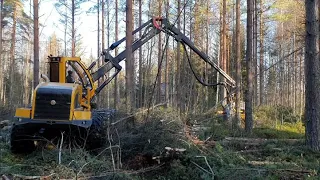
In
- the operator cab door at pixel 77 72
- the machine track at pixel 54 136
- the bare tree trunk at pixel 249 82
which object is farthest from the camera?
the bare tree trunk at pixel 249 82

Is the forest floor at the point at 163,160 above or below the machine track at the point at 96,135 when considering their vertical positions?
below

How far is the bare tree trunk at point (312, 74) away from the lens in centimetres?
875

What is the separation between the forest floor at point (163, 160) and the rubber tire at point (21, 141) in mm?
198

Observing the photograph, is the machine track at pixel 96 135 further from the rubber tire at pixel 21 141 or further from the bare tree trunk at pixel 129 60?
the bare tree trunk at pixel 129 60

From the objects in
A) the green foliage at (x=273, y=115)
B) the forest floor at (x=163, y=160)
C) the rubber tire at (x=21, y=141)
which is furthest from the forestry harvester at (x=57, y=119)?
the green foliage at (x=273, y=115)

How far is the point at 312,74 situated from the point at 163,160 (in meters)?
4.27

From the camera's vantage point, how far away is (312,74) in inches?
345

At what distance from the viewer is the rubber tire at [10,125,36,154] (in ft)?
28.0

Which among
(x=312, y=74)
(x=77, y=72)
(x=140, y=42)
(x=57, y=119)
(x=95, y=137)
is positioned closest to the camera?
(x=57, y=119)

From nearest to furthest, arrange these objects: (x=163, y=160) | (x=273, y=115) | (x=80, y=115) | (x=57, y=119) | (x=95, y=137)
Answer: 1. (x=163, y=160)
2. (x=57, y=119)
3. (x=80, y=115)
4. (x=95, y=137)
5. (x=273, y=115)

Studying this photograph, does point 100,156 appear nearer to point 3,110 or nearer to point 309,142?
point 309,142

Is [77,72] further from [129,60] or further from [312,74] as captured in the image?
[312,74]

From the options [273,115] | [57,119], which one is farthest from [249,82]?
[273,115]

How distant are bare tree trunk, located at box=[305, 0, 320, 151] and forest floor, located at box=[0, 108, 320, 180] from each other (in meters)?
0.46
